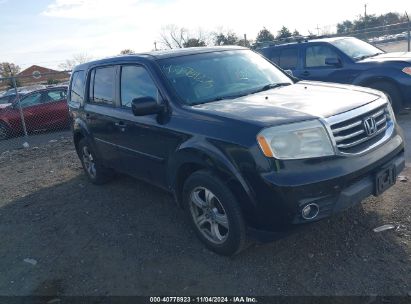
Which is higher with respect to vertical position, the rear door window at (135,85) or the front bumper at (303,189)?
the rear door window at (135,85)

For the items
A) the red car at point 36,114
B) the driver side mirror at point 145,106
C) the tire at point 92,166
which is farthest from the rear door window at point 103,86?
the red car at point 36,114

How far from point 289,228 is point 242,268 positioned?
2.18ft

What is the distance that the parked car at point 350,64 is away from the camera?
25.5ft

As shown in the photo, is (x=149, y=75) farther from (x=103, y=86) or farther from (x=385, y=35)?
(x=385, y=35)

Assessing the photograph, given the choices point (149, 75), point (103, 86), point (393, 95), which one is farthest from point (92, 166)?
point (393, 95)

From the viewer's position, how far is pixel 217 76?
171 inches

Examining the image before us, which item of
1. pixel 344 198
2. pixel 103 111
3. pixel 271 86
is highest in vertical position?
pixel 271 86

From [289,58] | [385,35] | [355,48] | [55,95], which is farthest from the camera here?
[385,35]

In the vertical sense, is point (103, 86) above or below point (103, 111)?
above

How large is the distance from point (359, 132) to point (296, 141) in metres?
0.65

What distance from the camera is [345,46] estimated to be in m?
8.65

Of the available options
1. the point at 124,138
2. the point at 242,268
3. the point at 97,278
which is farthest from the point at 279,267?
the point at 124,138

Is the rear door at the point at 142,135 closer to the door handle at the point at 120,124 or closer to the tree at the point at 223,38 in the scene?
the door handle at the point at 120,124

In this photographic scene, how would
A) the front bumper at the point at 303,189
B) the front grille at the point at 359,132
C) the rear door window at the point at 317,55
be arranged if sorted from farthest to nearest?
the rear door window at the point at 317,55, the front grille at the point at 359,132, the front bumper at the point at 303,189
